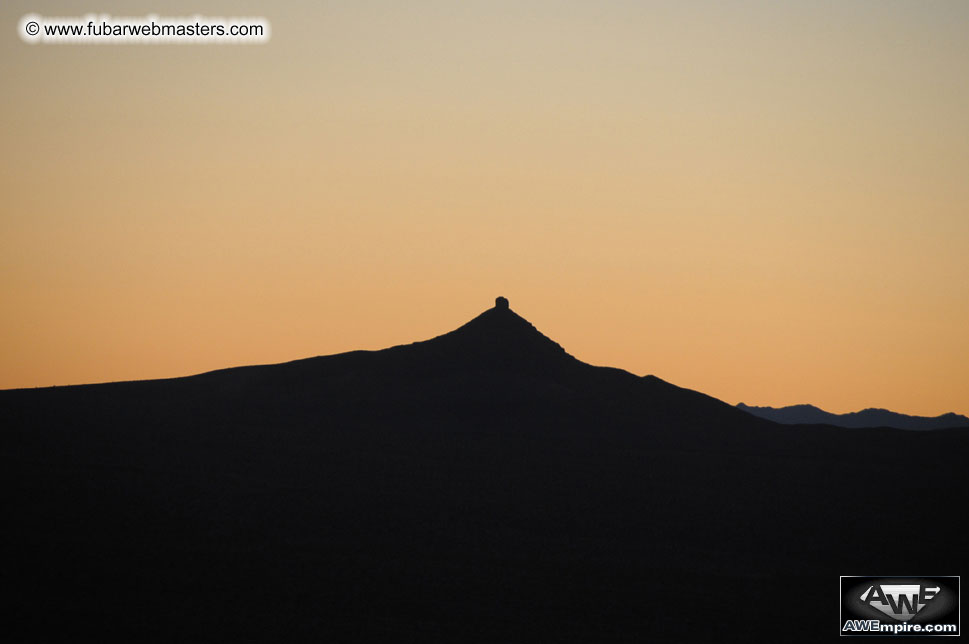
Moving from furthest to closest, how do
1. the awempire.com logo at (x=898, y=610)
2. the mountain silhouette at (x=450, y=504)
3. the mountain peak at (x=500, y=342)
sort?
the mountain peak at (x=500, y=342) → the mountain silhouette at (x=450, y=504) → the awempire.com logo at (x=898, y=610)

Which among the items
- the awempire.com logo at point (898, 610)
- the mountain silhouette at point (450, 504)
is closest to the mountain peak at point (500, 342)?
the mountain silhouette at point (450, 504)

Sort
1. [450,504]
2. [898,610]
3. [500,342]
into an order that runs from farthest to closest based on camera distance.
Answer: [500,342]
[450,504]
[898,610]

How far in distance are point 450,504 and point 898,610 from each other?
85.9 ft

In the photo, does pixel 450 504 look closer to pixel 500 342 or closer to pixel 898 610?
pixel 898 610

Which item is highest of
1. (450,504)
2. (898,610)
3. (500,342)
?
(500,342)

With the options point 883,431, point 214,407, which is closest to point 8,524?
point 214,407

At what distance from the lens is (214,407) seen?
94312 mm

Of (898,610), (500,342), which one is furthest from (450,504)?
(500,342)

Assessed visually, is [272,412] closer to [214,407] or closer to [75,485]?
[214,407]

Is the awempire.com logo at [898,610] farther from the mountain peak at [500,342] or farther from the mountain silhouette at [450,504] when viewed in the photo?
the mountain peak at [500,342]

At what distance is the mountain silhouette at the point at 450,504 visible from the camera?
61.4 meters

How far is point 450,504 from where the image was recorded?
77812 mm

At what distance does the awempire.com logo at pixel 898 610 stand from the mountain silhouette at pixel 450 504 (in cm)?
177

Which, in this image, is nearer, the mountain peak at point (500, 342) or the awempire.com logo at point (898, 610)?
the awempire.com logo at point (898, 610)
